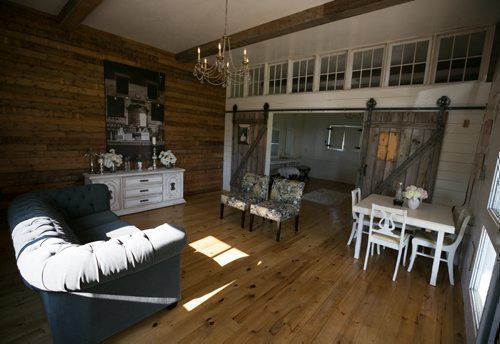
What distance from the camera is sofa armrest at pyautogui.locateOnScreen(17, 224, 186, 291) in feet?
4.62

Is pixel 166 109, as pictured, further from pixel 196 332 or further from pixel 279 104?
pixel 196 332

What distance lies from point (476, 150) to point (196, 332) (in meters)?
4.32

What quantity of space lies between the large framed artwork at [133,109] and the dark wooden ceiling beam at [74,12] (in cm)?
80

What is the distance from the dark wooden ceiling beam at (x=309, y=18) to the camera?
276 centimetres

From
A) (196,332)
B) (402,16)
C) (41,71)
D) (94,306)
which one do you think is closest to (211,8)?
(402,16)

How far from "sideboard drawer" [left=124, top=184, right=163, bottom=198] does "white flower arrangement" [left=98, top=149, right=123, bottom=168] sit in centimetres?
55

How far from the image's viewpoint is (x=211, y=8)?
10.5 ft

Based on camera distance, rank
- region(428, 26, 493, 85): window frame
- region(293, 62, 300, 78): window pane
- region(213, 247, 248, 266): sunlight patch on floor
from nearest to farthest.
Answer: region(213, 247, 248, 266): sunlight patch on floor
region(428, 26, 493, 85): window frame
region(293, 62, 300, 78): window pane

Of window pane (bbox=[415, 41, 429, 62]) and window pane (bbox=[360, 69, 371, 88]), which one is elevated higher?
window pane (bbox=[415, 41, 429, 62])

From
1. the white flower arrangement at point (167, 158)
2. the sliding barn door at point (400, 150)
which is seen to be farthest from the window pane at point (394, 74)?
the white flower arrangement at point (167, 158)

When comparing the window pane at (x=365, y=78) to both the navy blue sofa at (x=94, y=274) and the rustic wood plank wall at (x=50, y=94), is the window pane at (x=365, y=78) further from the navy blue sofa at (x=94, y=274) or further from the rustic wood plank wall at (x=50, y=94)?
the navy blue sofa at (x=94, y=274)

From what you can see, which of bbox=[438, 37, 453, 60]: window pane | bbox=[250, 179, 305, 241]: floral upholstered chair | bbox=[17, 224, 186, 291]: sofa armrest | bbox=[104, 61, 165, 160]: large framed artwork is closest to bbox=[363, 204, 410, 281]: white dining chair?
bbox=[250, 179, 305, 241]: floral upholstered chair

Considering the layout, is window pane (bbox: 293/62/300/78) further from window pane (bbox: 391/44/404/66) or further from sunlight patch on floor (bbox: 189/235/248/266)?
sunlight patch on floor (bbox: 189/235/248/266)

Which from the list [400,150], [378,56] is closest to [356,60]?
[378,56]
